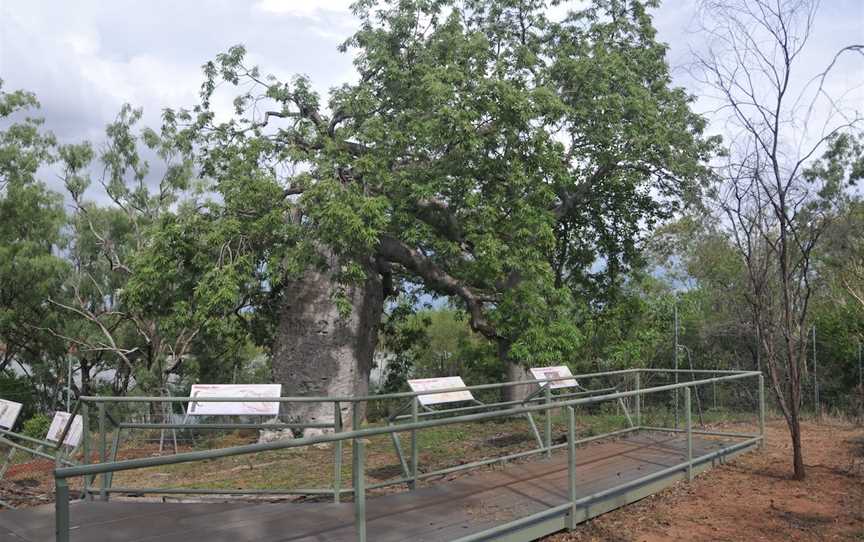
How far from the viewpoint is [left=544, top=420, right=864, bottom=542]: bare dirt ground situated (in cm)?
594

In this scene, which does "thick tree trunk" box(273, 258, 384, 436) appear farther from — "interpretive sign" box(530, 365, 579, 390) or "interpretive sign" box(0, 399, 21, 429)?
"interpretive sign" box(0, 399, 21, 429)

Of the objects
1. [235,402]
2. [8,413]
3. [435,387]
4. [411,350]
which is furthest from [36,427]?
[435,387]

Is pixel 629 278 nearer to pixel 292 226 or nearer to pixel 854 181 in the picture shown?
pixel 292 226

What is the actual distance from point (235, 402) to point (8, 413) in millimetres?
3251

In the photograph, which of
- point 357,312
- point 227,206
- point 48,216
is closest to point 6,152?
point 48,216

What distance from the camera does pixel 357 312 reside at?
12930mm

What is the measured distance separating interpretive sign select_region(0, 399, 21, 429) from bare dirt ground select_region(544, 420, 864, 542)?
658cm

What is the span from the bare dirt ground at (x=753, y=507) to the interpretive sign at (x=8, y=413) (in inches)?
259

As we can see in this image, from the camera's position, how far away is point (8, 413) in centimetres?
879

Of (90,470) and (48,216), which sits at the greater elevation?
(48,216)

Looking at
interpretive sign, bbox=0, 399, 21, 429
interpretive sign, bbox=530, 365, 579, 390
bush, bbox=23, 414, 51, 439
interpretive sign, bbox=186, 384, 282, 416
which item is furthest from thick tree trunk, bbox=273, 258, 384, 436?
bush, bbox=23, 414, 51, 439

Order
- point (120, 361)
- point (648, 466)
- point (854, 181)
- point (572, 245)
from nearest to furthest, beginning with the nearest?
point (648, 466) → point (572, 245) → point (120, 361) → point (854, 181)

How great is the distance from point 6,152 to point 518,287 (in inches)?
580

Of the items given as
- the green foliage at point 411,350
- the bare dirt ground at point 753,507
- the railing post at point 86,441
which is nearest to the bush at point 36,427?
the green foliage at point 411,350
